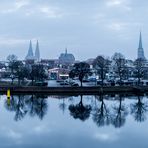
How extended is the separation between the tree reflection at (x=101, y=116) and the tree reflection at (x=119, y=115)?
1.01 feet

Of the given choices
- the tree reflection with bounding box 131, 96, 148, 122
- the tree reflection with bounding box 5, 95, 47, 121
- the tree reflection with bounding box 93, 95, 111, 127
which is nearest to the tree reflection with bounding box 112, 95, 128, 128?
the tree reflection with bounding box 93, 95, 111, 127

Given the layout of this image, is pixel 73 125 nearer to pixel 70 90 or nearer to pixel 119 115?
pixel 119 115

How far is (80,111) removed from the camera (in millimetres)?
21844

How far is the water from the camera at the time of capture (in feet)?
44.4

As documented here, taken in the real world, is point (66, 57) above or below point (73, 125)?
above

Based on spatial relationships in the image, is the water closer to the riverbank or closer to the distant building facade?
the riverbank

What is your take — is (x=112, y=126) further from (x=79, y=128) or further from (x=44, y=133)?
(x=44, y=133)

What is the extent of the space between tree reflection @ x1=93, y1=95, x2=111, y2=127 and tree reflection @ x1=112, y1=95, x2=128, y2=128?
31cm

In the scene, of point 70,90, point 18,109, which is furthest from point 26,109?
point 70,90

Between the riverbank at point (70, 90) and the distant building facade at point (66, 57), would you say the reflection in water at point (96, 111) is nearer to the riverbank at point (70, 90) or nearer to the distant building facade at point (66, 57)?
the riverbank at point (70, 90)

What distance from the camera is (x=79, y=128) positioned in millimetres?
16250

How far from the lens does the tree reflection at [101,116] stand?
1757 cm

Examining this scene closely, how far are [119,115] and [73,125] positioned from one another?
3.57 metres

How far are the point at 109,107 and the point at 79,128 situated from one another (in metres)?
7.28
